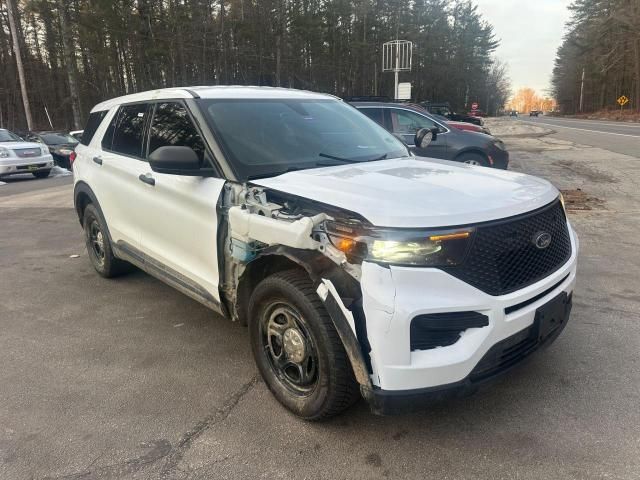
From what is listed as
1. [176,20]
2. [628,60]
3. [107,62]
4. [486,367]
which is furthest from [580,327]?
[628,60]

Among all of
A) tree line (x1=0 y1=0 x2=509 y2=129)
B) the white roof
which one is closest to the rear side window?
the white roof

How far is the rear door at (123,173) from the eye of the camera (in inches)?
168

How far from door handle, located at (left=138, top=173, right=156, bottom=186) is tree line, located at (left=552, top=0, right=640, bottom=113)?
54.4 metres

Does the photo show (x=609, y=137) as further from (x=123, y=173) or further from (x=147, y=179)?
(x=147, y=179)

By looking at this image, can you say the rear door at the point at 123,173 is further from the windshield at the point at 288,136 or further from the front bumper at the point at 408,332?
the front bumper at the point at 408,332

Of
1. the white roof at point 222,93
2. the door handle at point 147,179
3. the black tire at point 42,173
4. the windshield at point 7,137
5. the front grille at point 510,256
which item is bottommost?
the black tire at point 42,173

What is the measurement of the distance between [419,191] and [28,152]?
16601 mm

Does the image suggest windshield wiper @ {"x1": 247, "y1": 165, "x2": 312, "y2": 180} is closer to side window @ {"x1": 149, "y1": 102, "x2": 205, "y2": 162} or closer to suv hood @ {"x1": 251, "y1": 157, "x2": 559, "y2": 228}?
suv hood @ {"x1": 251, "y1": 157, "x2": 559, "y2": 228}

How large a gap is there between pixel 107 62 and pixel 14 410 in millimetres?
32820

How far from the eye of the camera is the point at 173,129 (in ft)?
12.5

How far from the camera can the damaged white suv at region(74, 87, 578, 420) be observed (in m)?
2.29

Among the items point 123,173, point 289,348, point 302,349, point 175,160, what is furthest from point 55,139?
point 302,349

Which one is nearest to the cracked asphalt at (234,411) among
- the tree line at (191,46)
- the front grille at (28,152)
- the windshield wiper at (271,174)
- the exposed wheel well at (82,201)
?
the exposed wheel well at (82,201)

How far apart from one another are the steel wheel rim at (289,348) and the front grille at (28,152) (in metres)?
15.9
